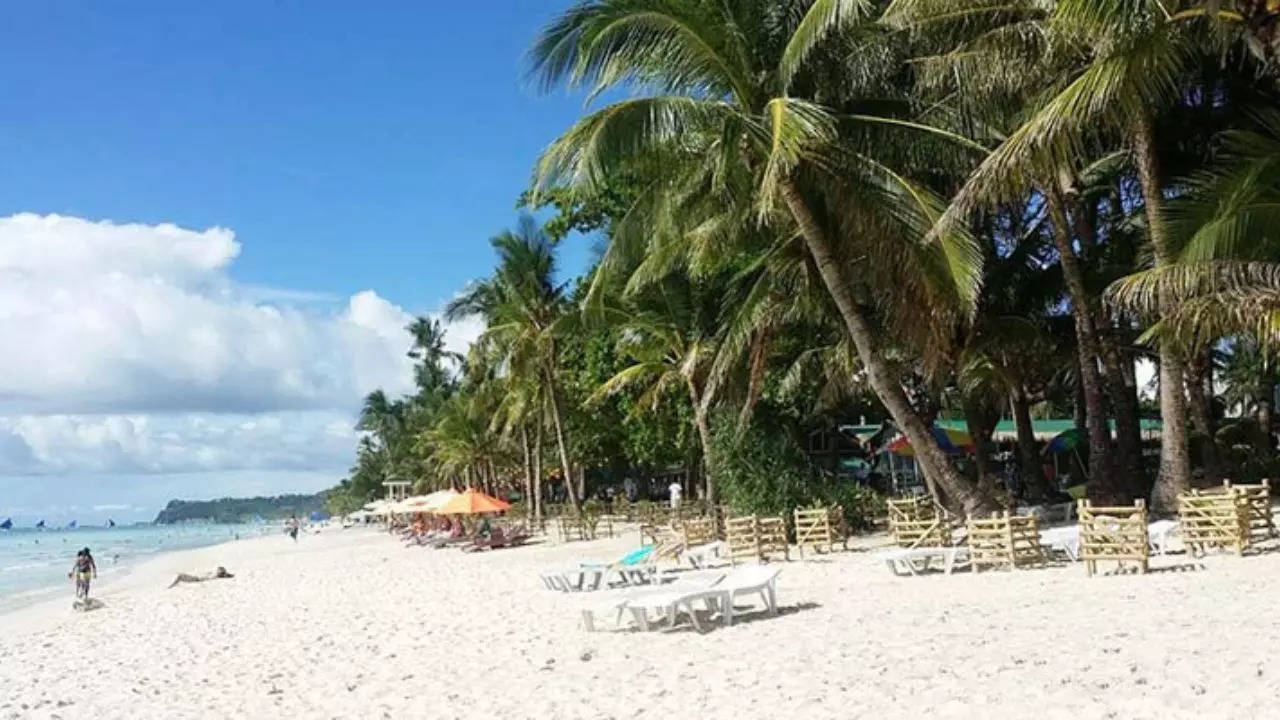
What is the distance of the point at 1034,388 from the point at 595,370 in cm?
1111

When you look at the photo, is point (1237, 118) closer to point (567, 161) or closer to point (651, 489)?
point (567, 161)

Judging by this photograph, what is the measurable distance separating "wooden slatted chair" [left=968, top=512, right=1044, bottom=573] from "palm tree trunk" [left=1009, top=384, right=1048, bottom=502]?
918cm

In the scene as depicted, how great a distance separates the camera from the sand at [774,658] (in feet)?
21.3

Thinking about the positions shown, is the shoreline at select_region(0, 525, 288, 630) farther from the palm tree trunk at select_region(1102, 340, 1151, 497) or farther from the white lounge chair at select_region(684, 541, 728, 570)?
the palm tree trunk at select_region(1102, 340, 1151, 497)

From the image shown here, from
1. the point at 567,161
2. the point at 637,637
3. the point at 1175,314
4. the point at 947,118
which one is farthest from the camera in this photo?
the point at 947,118

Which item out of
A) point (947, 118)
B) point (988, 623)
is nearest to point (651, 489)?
point (947, 118)

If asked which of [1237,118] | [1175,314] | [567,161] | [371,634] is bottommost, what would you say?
[371,634]

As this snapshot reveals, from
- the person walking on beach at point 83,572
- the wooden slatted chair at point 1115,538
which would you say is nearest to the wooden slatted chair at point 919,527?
the wooden slatted chair at point 1115,538

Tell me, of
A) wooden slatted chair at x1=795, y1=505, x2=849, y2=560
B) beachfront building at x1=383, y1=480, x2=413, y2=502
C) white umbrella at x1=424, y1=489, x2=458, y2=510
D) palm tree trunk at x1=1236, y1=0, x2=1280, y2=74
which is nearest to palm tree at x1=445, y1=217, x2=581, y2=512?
white umbrella at x1=424, y1=489, x2=458, y2=510

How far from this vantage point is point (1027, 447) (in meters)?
22.7

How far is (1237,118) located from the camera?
703 inches

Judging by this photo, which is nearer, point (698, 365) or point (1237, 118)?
point (1237, 118)

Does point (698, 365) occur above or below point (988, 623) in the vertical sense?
above

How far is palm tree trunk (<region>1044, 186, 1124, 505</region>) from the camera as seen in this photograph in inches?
635
